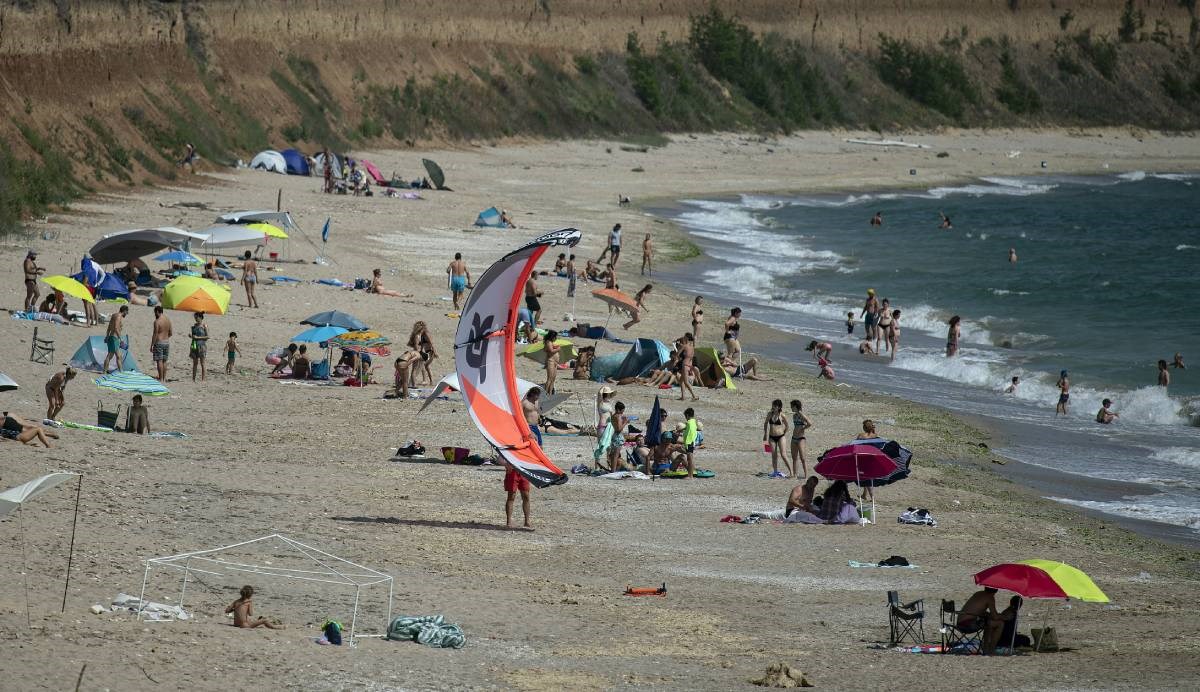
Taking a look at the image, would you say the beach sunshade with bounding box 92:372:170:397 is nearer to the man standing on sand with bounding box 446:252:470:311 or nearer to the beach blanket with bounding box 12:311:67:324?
the beach blanket with bounding box 12:311:67:324

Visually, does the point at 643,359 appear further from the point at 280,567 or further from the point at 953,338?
the point at 280,567

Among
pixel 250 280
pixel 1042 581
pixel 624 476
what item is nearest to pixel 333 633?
pixel 1042 581

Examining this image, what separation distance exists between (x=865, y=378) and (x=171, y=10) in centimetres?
3286

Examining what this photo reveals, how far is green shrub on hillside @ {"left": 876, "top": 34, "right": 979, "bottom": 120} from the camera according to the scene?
96625mm

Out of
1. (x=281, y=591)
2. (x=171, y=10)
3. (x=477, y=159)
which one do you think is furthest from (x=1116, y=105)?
(x=281, y=591)

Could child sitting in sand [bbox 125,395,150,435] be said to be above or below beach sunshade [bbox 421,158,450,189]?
below

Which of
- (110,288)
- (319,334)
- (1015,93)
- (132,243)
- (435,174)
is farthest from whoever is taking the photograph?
(1015,93)

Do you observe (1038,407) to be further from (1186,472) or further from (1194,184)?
(1194,184)

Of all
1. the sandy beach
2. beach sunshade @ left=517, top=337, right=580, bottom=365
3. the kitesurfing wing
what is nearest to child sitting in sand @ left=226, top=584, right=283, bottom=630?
the sandy beach

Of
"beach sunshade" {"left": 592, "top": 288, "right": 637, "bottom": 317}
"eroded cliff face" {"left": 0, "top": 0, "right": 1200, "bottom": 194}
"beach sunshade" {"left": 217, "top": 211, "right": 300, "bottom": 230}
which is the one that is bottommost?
"beach sunshade" {"left": 592, "top": 288, "right": 637, "bottom": 317}

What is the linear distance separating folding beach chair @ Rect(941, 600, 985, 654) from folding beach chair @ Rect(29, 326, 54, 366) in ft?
43.2

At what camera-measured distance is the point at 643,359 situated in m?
23.6

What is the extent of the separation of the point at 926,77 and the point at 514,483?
3433 inches

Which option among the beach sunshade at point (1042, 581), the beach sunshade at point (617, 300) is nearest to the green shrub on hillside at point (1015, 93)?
the beach sunshade at point (617, 300)
